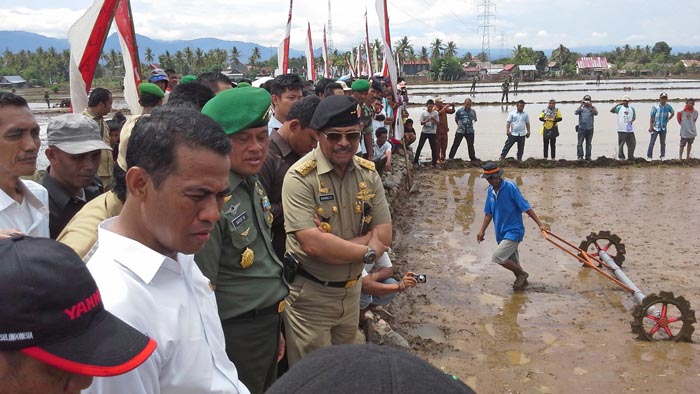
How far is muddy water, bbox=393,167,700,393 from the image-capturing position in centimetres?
523

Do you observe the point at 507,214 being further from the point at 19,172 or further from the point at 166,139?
the point at 166,139

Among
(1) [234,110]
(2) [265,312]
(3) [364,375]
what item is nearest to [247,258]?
(2) [265,312]

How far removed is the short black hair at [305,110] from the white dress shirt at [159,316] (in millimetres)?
1871

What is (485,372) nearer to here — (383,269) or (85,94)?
(383,269)

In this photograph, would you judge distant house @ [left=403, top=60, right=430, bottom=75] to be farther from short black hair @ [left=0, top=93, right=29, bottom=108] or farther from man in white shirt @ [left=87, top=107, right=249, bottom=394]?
man in white shirt @ [left=87, top=107, right=249, bottom=394]

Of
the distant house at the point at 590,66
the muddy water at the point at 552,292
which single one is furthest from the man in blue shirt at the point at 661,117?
the distant house at the point at 590,66

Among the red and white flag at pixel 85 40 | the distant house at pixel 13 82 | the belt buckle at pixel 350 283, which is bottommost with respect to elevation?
the belt buckle at pixel 350 283

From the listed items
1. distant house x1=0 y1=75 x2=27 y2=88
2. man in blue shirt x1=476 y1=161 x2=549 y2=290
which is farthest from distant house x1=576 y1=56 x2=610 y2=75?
man in blue shirt x1=476 y1=161 x2=549 y2=290

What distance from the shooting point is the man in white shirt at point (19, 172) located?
2.56 metres

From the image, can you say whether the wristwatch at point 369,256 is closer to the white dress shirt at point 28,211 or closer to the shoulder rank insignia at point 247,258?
the shoulder rank insignia at point 247,258

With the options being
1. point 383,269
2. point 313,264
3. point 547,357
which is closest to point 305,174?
point 313,264

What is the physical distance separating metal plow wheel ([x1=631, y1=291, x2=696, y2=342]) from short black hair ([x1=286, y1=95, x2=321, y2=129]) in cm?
409

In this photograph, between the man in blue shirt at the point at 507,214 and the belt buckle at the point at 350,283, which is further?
the man in blue shirt at the point at 507,214

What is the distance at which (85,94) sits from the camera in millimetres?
4512
